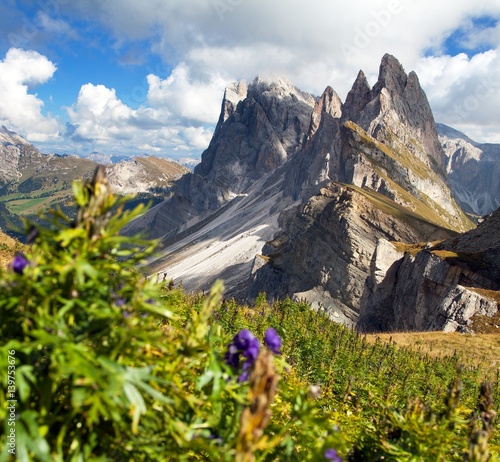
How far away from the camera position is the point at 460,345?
3209 centimetres

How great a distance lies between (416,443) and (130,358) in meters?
3.18

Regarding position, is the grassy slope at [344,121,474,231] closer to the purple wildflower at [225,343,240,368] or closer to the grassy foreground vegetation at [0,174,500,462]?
the purple wildflower at [225,343,240,368]

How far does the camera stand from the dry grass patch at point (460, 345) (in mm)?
27941

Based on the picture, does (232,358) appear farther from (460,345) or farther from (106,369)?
(460,345)

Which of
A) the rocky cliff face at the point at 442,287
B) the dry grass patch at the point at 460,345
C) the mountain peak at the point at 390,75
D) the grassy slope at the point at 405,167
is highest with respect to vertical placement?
the mountain peak at the point at 390,75

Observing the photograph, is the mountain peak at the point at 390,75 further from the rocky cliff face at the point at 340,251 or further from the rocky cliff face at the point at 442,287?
the rocky cliff face at the point at 442,287

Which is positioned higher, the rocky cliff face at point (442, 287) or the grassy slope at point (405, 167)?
the grassy slope at point (405, 167)

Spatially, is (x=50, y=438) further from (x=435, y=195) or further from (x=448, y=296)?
(x=435, y=195)

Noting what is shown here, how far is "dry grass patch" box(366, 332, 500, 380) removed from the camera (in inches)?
1100

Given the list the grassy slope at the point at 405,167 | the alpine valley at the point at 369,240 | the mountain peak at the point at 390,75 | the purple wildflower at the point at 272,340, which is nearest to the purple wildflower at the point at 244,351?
the purple wildflower at the point at 272,340

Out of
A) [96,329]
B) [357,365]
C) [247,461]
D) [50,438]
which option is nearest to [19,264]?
[96,329]

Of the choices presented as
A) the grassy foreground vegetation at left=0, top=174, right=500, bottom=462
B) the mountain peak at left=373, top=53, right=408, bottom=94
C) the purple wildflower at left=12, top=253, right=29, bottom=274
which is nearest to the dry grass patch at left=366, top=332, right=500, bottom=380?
the grassy foreground vegetation at left=0, top=174, right=500, bottom=462

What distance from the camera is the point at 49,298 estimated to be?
262 centimetres

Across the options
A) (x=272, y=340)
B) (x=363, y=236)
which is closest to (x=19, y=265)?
(x=272, y=340)
